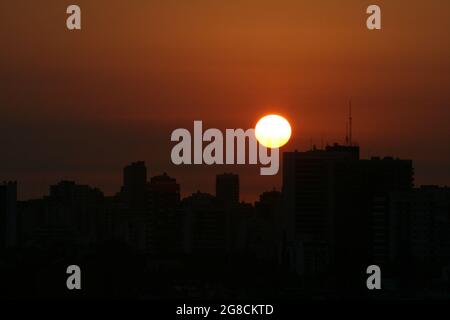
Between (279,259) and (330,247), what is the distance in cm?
44

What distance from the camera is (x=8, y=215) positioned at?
12500 mm

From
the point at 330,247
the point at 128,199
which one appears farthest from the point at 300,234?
the point at 128,199

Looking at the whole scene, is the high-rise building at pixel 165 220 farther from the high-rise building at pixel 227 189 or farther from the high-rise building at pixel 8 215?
the high-rise building at pixel 8 215

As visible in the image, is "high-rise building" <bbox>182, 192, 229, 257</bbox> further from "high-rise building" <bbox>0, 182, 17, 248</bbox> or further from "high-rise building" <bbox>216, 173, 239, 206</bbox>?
"high-rise building" <bbox>0, 182, 17, 248</bbox>

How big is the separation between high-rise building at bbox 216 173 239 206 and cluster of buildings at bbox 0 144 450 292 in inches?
0.4

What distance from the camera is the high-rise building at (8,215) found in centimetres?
1230

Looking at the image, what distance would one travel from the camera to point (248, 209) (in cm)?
1271

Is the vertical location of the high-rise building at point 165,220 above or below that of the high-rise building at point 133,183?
below

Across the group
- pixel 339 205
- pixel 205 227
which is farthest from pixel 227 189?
pixel 339 205

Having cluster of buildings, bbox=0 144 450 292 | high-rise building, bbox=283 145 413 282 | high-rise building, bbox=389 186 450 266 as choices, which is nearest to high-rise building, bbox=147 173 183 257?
cluster of buildings, bbox=0 144 450 292

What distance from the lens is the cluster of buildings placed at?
40.9 ft

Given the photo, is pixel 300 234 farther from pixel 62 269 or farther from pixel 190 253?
pixel 62 269

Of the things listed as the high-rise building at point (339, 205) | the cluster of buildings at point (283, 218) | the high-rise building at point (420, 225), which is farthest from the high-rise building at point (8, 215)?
the high-rise building at point (420, 225)
